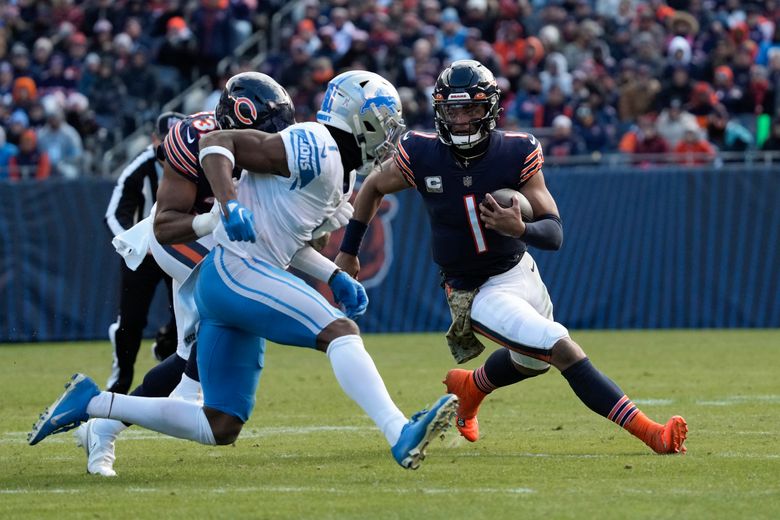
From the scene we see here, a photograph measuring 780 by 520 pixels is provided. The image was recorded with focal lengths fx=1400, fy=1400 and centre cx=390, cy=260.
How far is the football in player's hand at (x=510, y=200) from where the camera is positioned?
19.8 ft

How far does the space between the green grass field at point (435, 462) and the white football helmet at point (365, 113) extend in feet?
4.18

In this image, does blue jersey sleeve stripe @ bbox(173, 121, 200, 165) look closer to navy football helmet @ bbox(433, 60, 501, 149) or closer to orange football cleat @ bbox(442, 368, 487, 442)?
navy football helmet @ bbox(433, 60, 501, 149)

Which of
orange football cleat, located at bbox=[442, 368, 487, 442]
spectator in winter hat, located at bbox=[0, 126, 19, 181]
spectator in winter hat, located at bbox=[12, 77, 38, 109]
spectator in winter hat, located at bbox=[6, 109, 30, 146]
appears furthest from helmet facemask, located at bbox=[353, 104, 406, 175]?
spectator in winter hat, located at bbox=[12, 77, 38, 109]

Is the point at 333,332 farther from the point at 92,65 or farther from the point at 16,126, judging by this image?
the point at 92,65

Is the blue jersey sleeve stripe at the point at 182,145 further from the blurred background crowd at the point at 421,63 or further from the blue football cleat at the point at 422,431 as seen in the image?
the blurred background crowd at the point at 421,63

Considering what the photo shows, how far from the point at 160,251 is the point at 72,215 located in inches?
295

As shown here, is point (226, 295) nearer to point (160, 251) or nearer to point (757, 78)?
point (160, 251)

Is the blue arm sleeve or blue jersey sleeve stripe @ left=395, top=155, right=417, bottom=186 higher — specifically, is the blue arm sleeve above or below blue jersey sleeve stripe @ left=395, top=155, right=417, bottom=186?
below

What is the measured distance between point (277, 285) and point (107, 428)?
3.67ft

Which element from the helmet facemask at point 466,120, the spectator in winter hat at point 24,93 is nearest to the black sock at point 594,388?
the helmet facemask at point 466,120

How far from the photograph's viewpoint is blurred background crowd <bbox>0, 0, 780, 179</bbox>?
15203mm

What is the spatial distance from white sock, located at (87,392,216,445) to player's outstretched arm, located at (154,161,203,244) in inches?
24.3

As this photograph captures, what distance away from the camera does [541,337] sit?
229 inches

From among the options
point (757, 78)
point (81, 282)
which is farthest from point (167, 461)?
point (757, 78)
